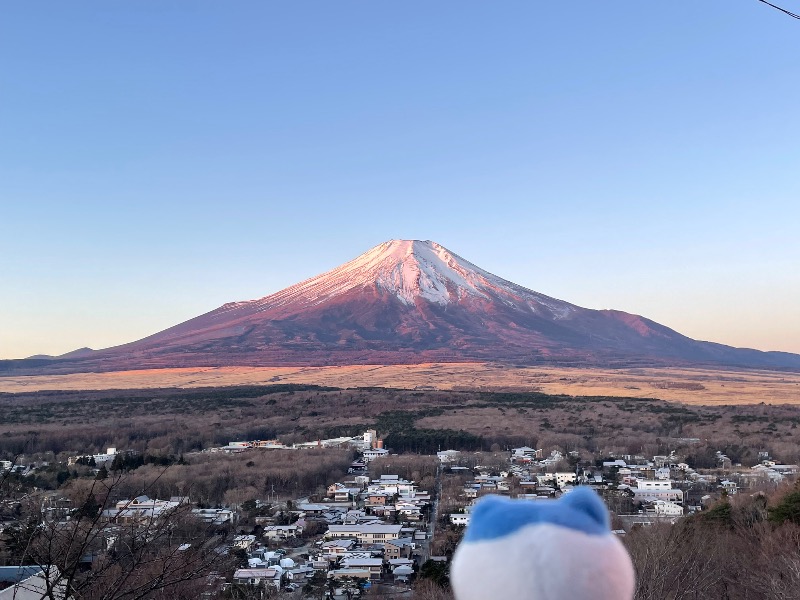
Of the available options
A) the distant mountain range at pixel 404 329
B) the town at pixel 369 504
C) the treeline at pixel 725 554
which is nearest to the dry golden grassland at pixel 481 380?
the distant mountain range at pixel 404 329

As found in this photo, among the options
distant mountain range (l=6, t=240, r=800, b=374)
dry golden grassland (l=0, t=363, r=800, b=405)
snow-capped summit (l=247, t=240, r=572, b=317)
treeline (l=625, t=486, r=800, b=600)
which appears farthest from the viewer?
snow-capped summit (l=247, t=240, r=572, b=317)

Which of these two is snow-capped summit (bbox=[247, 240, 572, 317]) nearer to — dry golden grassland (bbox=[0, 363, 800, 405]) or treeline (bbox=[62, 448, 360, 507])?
dry golden grassland (bbox=[0, 363, 800, 405])

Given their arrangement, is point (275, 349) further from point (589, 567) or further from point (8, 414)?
point (589, 567)

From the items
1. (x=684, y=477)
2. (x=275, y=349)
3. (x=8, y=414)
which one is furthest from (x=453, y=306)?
(x=684, y=477)

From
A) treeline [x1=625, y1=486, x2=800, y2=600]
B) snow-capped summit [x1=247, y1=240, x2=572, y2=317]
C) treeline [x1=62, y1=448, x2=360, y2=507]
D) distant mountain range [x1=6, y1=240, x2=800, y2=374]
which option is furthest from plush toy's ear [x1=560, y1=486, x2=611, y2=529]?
snow-capped summit [x1=247, y1=240, x2=572, y2=317]

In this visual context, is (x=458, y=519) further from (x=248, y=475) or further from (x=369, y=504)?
(x=248, y=475)

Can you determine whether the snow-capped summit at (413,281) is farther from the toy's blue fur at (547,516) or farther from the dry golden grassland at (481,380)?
the toy's blue fur at (547,516)
